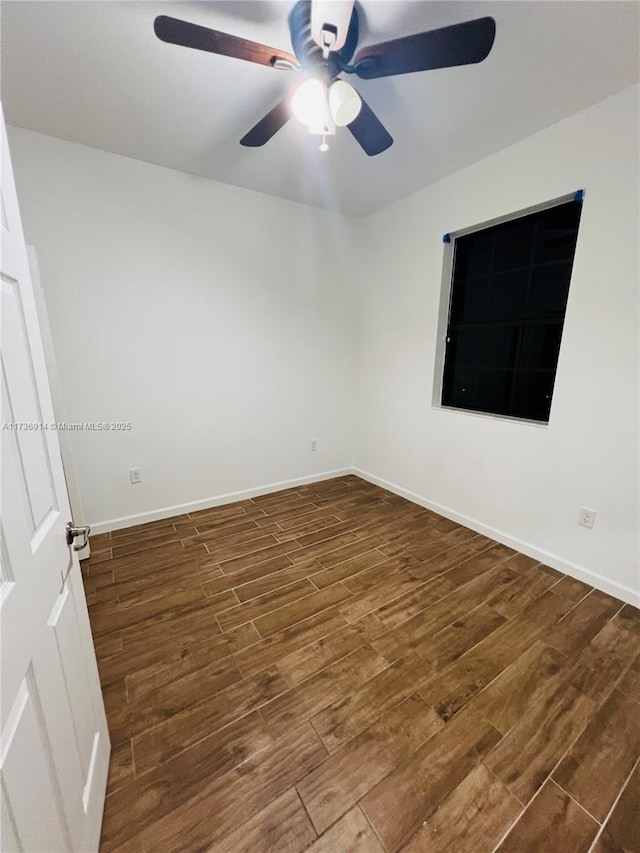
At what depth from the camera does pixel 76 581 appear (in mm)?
1098

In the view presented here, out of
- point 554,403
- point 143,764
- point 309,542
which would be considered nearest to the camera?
point 143,764

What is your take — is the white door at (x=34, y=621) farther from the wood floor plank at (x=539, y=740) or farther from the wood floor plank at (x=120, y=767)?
the wood floor plank at (x=539, y=740)

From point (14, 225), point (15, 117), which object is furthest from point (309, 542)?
point (15, 117)

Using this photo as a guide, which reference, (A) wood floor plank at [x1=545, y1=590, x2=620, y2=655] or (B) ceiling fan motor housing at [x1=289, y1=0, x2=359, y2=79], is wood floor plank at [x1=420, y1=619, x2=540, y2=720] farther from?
(B) ceiling fan motor housing at [x1=289, y1=0, x2=359, y2=79]

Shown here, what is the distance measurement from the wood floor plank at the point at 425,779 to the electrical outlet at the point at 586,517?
55.7 inches

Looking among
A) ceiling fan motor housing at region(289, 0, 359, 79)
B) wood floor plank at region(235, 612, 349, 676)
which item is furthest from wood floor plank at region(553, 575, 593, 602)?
ceiling fan motor housing at region(289, 0, 359, 79)

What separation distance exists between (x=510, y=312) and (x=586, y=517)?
1.51 m

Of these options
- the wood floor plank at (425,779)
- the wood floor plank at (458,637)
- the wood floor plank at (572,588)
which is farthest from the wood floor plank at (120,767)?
the wood floor plank at (572,588)

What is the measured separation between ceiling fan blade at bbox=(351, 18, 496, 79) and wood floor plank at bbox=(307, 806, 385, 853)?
8.54 feet

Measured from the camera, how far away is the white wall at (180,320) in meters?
2.35

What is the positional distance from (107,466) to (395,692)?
249 centimetres

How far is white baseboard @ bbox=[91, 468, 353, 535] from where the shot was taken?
277cm

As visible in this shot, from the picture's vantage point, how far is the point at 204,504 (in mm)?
3174

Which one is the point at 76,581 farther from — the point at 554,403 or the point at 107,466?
the point at 554,403
